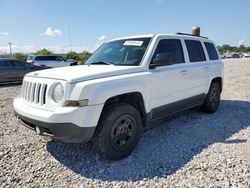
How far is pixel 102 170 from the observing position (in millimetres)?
3158

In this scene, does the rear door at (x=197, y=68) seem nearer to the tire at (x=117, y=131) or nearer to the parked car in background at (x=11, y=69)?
the tire at (x=117, y=131)

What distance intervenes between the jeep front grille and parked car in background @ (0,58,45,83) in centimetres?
997

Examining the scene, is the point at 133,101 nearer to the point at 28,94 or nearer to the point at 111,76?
the point at 111,76

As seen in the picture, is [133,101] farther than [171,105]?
No

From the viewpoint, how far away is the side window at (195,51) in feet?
16.0

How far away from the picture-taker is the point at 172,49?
4441 millimetres

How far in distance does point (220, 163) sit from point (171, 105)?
141 cm

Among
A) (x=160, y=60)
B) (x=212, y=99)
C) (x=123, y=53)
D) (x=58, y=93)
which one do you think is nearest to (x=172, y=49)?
(x=160, y=60)

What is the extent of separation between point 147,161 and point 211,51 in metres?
3.76

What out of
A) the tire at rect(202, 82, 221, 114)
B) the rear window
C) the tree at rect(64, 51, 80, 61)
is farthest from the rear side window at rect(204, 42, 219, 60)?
the tree at rect(64, 51, 80, 61)

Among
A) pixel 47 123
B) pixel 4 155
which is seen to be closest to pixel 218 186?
pixel 47 123

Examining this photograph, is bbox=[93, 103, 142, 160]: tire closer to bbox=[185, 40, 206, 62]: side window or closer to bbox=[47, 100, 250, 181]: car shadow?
bbox=[47, 100, 250, 181]: car shadow

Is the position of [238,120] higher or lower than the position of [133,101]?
lower

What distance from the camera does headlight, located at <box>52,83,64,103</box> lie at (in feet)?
9.71
